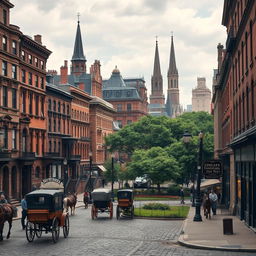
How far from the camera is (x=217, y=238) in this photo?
25.4 metres

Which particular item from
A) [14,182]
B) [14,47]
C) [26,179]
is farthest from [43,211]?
[26,179]

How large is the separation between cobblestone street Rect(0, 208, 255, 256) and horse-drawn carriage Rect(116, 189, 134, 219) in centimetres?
315

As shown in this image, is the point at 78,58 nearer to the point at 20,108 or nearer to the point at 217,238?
the point at 20,108

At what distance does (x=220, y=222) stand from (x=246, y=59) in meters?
10.4

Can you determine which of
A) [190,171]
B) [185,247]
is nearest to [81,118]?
[190,171]

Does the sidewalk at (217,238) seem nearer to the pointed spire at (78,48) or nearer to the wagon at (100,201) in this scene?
the wagon at (100,201)

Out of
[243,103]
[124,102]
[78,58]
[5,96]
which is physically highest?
[78,58]

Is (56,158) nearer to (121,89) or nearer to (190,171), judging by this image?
(190,171)

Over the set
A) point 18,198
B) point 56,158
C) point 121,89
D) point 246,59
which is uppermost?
point 121,89

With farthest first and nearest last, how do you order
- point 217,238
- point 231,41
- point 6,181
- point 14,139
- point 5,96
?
point 14,139
point 6,181
point 5,96
point 231,41
point 217,238

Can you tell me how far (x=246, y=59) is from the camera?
32000mm

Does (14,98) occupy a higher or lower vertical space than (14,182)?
higher

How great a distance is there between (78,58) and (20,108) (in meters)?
73.2

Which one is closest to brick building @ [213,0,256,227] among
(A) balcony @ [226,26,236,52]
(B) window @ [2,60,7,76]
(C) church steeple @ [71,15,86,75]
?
(A) balcony @ [226,26,236,52]
